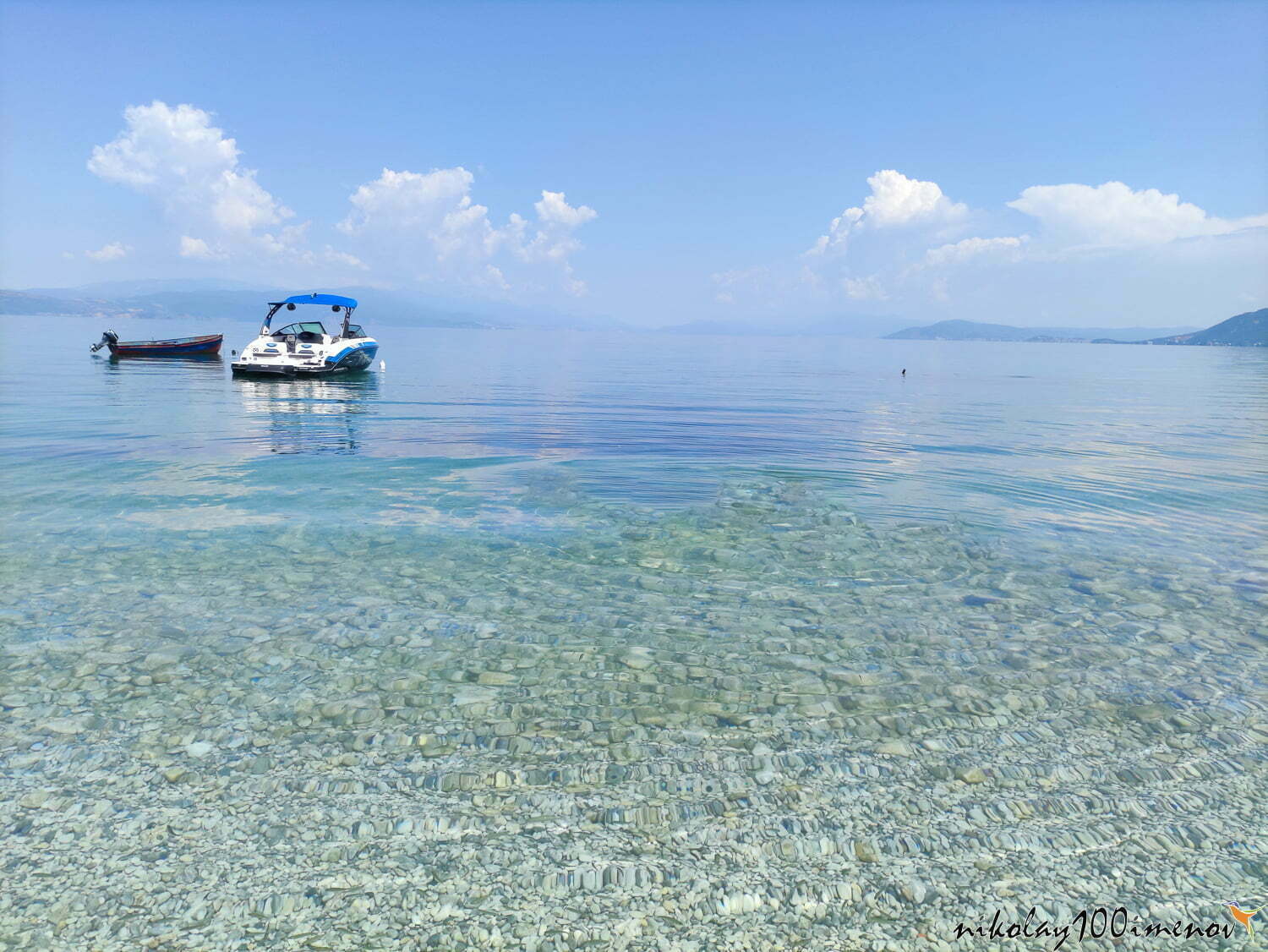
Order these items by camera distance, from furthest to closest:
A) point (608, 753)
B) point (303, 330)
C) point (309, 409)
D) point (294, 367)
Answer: point (303, 330), point (294, 367), point (309, 409), point (608, 753)

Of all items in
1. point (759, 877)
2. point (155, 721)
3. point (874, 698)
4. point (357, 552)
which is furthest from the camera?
point (357, 552)

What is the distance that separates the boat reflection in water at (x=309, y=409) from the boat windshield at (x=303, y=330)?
2.85 metres

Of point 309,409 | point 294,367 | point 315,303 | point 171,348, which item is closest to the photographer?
point 309,409

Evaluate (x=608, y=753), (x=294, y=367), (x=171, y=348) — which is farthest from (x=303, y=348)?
(x=608, y=753)

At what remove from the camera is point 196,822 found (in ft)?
17.3

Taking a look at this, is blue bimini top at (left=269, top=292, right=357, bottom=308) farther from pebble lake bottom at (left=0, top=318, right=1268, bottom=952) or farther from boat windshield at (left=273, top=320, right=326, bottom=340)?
pebble lake bottom at (left=0, top=318, right=1268, bottom=952)

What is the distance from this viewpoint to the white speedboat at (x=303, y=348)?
1758 inches

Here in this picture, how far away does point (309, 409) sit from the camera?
110ft

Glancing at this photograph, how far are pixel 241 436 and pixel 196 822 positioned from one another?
22514 mm

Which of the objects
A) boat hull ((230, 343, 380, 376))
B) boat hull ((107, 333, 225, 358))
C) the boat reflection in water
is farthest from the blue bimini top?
boat hull ((107, 333, 225, 358))

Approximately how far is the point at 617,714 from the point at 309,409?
30.8 meters

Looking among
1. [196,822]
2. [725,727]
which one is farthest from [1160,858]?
[196,822]

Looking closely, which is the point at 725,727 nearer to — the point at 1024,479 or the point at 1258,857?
the point at 1258,857

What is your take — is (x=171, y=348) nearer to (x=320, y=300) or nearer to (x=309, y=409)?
(x=320, y=300)
